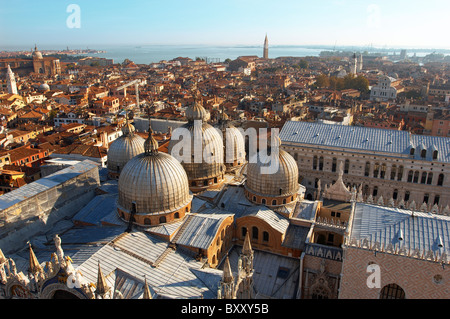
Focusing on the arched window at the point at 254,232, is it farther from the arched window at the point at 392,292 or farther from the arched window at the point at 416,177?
the arched window at the point at 416,177

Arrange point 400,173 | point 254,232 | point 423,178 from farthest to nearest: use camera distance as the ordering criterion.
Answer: point 400,173 < point 423,178 < point 254,232

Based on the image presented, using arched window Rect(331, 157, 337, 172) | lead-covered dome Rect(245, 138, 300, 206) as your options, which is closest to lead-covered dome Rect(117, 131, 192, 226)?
lead-covered dome Rect(245, 138, 300, 206)

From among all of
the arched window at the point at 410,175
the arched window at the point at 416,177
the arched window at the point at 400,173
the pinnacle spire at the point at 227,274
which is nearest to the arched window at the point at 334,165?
the arched window at the point at 400,173

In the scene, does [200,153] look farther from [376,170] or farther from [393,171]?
[393,171]

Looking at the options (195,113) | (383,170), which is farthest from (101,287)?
(383,170)

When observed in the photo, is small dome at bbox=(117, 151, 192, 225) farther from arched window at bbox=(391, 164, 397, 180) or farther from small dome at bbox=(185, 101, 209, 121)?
arched window at bbox=(391, 164, 397, 180)

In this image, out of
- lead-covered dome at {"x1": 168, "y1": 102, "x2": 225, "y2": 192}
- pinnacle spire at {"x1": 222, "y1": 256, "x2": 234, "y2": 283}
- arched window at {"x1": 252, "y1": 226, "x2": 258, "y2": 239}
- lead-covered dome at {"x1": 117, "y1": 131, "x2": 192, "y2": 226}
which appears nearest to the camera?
pinnacle spire at {"x1": 222, "y1": 256, "x2": 234, "y2": 283}
